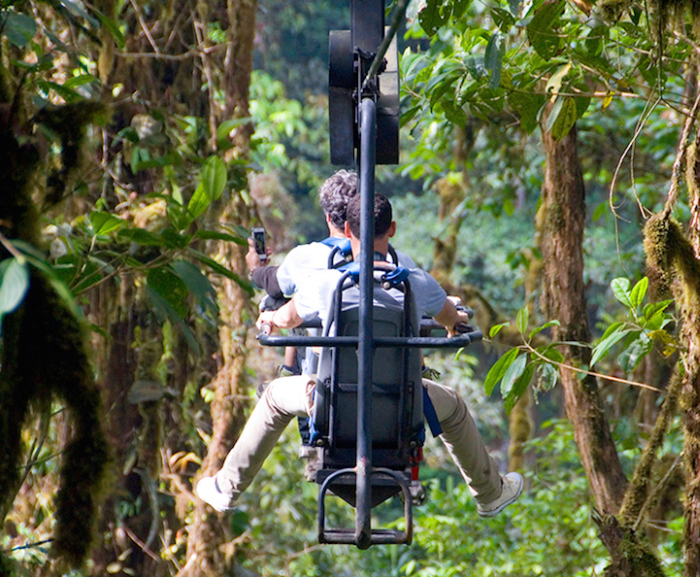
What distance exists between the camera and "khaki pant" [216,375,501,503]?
2326 mm

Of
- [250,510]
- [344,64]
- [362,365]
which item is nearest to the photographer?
[362,365]

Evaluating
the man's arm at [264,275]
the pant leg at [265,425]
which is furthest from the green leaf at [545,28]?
the pant leg at [265,425]

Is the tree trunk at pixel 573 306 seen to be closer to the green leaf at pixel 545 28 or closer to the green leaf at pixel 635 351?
the green leaf at pixel 635 351

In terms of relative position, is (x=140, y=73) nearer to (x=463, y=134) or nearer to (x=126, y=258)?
(x=463, y=134)

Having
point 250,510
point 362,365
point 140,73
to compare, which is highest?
point 140,73

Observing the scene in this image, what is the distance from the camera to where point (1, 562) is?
1421 millimetres

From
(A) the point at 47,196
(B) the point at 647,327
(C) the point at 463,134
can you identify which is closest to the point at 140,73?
(C) the point at 463,134

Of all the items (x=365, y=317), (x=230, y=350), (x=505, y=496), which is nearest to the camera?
(x=365, y=317)

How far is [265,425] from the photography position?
2471 mm

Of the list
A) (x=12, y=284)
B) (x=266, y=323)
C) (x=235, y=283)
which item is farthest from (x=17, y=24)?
(x=235, y=283)

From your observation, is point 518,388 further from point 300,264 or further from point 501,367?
point 300,264

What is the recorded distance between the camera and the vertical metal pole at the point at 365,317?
1.55 meters

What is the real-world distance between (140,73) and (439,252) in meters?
2.35

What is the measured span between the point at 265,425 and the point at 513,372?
70 cm
